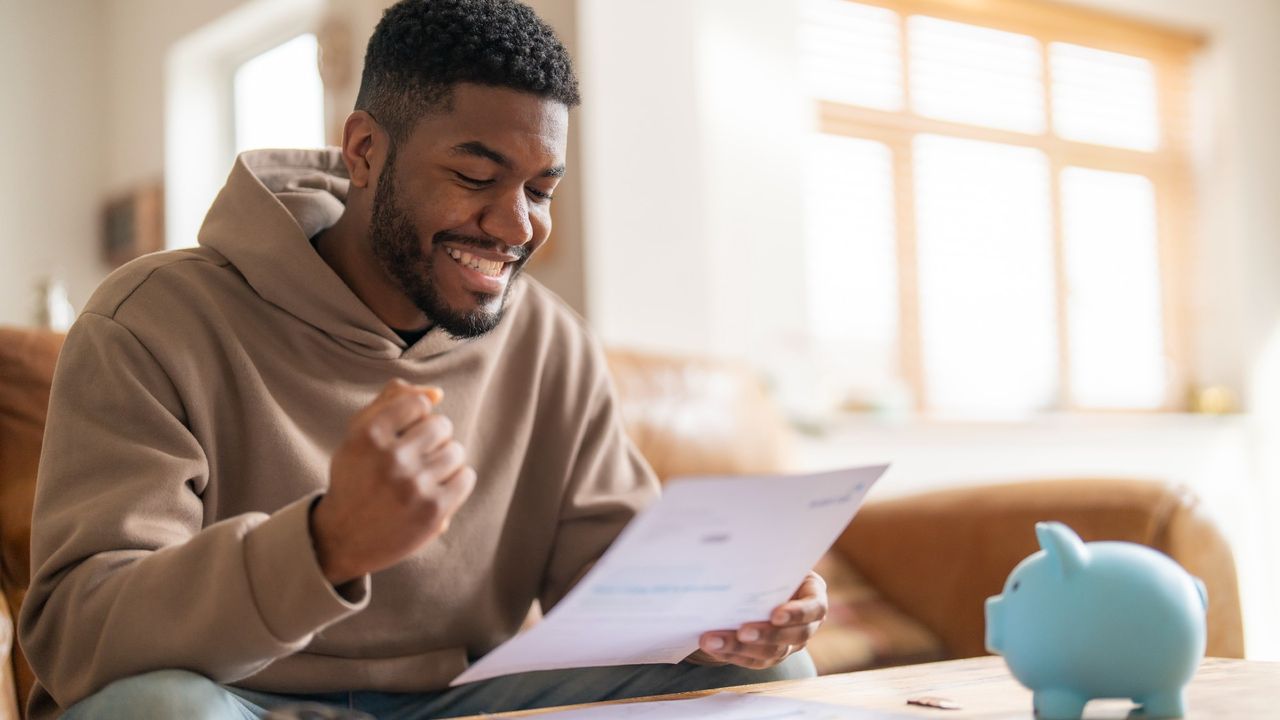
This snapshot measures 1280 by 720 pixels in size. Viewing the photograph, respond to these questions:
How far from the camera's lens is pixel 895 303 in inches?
152

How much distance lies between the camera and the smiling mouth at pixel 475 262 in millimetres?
1137

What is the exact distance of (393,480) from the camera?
755mm

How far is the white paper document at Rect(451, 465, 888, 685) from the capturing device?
0.71m

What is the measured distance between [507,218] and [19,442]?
0.68 m

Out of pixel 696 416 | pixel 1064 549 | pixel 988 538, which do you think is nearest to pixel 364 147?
pixel 1064 549

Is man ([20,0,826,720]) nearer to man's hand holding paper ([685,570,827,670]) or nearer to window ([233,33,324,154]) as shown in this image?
man's hand holding paper ([685,570,827,670])

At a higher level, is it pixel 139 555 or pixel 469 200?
pixel 469 200

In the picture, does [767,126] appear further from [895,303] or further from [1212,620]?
[1212,620]

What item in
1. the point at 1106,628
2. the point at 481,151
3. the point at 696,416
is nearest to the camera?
the point at 1106,628

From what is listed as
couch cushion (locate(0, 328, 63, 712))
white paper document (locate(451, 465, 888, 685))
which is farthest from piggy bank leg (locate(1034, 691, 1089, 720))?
couch cushion (locate(0, 328, 63, 712))

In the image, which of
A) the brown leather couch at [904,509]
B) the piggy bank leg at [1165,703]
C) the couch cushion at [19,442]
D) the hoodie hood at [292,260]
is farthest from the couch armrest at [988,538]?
the couch cushion at [19,442]

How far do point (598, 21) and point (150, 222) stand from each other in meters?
2.37

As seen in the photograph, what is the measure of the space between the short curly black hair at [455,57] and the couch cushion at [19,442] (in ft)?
1.76

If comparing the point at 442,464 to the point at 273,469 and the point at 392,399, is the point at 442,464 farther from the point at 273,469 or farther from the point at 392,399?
the point at 273,469
